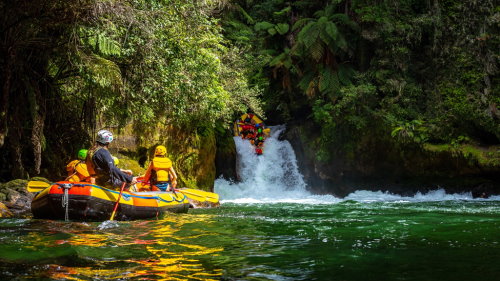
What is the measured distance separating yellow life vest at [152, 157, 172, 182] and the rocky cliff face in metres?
9.54

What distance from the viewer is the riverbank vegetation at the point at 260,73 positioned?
30.8ft

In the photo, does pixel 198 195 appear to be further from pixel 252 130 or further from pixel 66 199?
pixel 252 130

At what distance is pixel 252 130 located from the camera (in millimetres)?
20844

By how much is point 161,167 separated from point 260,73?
12.9 m

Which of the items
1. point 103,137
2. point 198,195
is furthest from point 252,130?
point 103,137

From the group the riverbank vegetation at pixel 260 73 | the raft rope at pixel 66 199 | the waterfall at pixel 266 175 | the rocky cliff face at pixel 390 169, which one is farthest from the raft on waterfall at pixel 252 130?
the raft rope at pixel 66 199

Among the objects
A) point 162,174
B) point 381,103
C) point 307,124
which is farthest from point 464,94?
point 162,174

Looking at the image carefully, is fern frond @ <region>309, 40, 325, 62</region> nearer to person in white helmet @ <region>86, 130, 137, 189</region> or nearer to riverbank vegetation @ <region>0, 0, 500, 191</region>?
riverbank vegetation @ <region>0, 0, 500, 191</region>

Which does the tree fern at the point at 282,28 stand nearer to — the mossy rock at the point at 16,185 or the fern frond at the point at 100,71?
the fern frond at the point at 100,71

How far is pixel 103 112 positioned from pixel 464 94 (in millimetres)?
11581

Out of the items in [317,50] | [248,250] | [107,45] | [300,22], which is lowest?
[248,250]

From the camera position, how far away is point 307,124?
67.4 ft

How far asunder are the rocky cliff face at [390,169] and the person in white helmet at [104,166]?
11.1 metres

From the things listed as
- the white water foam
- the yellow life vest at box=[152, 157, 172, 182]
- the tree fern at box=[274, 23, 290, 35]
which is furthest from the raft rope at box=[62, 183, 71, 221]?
the tree fern at box=[274, 23, 290, 35]
